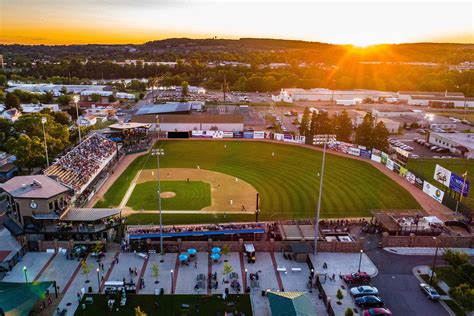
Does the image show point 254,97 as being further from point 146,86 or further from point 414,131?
point 414,131

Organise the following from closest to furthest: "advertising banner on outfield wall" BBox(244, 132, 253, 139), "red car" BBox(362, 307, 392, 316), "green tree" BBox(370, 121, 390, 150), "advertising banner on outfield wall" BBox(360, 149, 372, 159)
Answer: "red car" BBox(362, 307, 392, 316)
"advertising banner on outfield wall" BBox(360, 149, 372, 159)
"green tree" BBox(370, 121, 390, 150)
"advertising banner on outfield wall" BBox(244, 132, 253, 139)

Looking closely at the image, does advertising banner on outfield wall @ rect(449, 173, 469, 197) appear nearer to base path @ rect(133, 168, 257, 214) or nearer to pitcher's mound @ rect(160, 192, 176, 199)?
base path @ rect(133, 168, 257, 214)

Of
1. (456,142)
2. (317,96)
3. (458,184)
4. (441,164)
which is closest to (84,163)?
(458,184)

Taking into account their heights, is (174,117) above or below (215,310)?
above

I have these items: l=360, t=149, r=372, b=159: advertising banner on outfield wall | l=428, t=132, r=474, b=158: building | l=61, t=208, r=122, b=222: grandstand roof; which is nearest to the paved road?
l=61, t=208, r=122, b=222: grandstand roof

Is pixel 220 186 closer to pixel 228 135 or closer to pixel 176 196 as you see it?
pixel 176 196

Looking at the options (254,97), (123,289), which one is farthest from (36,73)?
(123,289)
